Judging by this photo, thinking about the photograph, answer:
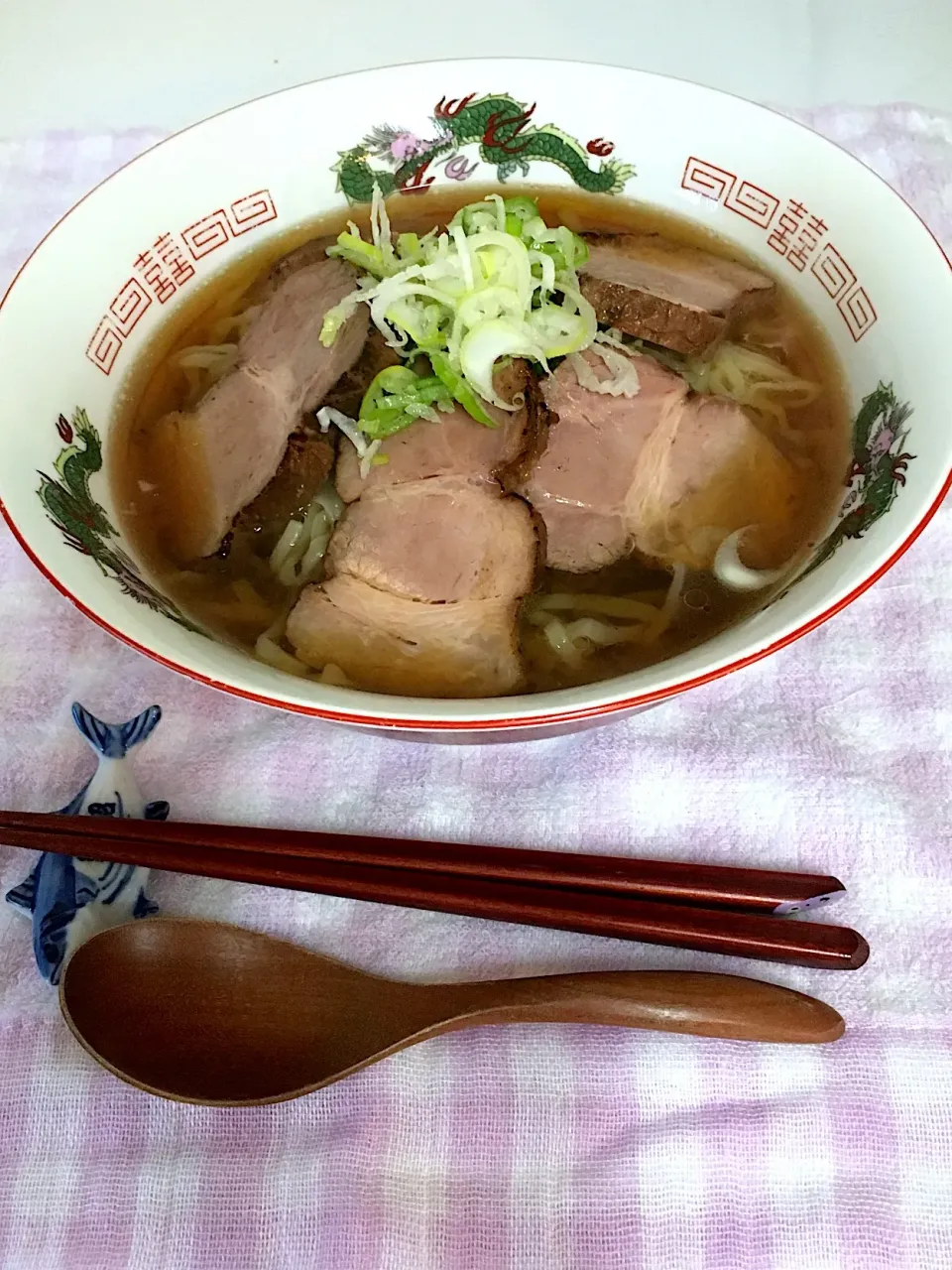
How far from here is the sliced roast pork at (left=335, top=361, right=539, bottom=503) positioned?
3.92 feet

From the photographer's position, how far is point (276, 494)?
1251mm

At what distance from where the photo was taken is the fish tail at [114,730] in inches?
44.6

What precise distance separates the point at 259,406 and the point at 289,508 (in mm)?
166

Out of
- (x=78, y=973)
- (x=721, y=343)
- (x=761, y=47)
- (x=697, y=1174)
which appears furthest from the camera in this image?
(x=761, y=47)

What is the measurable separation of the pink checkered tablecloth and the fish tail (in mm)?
25

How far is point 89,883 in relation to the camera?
3.47ft

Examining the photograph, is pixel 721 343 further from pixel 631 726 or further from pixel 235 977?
pixel 235 977

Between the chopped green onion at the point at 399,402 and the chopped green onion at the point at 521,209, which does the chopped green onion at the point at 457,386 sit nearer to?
the chopped green onion at the point at 399,402

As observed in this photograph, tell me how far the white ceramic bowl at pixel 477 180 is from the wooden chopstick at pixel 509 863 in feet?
0.64

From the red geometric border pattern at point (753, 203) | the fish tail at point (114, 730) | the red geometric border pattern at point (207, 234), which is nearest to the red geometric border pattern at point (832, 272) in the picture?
the red geometric border pattern at point (753, 203)

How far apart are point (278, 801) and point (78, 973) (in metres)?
0.28

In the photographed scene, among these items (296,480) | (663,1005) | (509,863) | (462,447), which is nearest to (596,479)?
(462,447)

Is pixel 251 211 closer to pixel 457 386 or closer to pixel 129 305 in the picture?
pixel 129 305

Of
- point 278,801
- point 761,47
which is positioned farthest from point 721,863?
point 761,47
